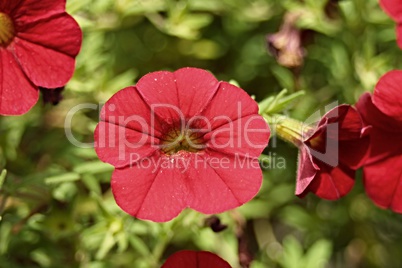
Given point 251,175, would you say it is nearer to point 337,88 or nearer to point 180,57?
point 337,88

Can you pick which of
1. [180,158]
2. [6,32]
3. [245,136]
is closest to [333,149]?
[245,136]

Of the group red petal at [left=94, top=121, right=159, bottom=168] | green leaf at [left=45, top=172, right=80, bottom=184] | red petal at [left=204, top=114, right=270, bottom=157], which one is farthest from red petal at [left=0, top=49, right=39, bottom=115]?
red petal at [left=204, top=114, right=270, bottom=157]

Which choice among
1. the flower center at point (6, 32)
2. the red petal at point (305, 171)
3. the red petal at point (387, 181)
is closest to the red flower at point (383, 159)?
the red petal at point (387, 181)

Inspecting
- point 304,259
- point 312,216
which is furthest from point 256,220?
point 304,259

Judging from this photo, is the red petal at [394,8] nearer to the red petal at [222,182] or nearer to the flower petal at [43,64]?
the red petal at [222,182]

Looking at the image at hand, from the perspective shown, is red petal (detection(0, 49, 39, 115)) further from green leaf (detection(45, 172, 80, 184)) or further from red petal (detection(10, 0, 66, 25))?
green leaf (detection(45, 172, 80, 184))

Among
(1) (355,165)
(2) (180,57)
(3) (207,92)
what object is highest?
(3) (207,92)
